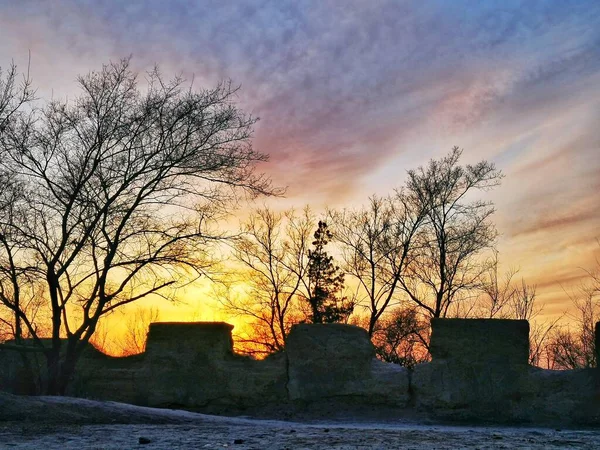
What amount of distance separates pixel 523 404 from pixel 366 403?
2.45 metres

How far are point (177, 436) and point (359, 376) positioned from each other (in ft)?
16.1

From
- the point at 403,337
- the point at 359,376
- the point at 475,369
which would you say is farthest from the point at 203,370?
the point at 403,337

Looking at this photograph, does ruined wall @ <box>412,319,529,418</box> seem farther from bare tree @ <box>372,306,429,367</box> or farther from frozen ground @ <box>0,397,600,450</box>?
bare tree @ <box>372,306,429,367</box>

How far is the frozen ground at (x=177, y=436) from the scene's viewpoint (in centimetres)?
567

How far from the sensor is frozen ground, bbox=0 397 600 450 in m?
5.67

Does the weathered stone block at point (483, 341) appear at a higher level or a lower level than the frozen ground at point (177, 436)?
higher

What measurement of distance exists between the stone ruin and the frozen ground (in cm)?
231

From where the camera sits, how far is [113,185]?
1340cm

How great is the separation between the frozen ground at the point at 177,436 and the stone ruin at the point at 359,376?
7.59ft

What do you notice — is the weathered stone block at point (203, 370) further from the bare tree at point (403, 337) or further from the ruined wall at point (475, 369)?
the bare tree at point (403, 337)

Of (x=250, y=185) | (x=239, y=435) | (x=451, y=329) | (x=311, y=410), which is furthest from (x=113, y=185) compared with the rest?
(x=239, y=435)

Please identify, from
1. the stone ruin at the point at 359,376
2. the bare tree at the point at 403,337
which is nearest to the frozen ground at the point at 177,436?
the stone ruin at the point at 359,376

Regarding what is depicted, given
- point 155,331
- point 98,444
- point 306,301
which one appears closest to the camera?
point 98,444

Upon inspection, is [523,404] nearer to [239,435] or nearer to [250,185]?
[239,435]
